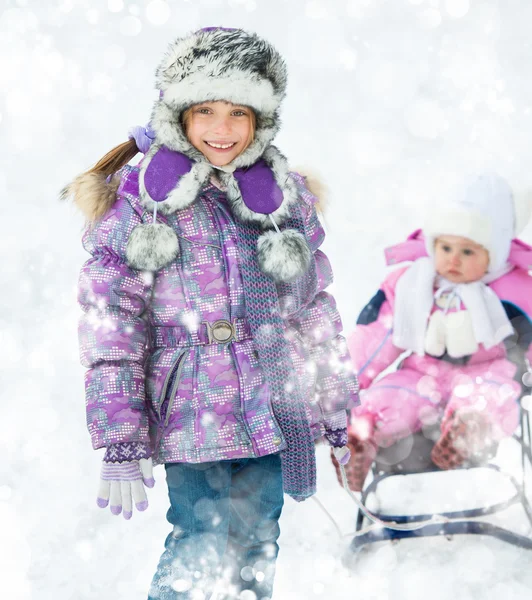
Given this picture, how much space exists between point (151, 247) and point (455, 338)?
161 centimetres

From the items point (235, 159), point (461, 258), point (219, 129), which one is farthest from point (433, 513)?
point (219, 129)

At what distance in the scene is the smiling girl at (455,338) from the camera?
2.96 meters

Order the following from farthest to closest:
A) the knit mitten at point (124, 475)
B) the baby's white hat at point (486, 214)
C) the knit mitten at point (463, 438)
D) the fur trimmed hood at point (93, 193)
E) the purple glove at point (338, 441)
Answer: the baby's white hat at point (486, 214) → the knit mitten at point (463, 438) → the purple glove at point (338, 441) → the fur trimmed hood at point (93, 193) → the knit mitten at point (124, 475)

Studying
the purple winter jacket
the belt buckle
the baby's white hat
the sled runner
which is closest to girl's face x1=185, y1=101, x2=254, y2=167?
the purple winter jacket

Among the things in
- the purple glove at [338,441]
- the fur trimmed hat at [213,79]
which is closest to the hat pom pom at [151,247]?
the fur trimmed hat at [213,79]

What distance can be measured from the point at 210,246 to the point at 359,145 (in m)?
2.91

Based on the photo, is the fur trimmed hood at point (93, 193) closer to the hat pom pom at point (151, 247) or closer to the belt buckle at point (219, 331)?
the hat pom pom at point (151, 247)

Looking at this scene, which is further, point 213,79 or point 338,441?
point 338,441

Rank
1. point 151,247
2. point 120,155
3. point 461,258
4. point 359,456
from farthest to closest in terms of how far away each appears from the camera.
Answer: point 461,258, point 359,456, point 120,155, point 151,247

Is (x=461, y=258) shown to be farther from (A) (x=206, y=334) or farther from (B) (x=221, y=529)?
(B) (x=221, y=529)

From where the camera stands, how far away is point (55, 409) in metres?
3.90

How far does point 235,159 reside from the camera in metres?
2.06

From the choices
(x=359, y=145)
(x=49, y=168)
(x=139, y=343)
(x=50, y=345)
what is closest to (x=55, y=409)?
(x=50, y=345)

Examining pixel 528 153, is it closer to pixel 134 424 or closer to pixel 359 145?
pixel 359 145
